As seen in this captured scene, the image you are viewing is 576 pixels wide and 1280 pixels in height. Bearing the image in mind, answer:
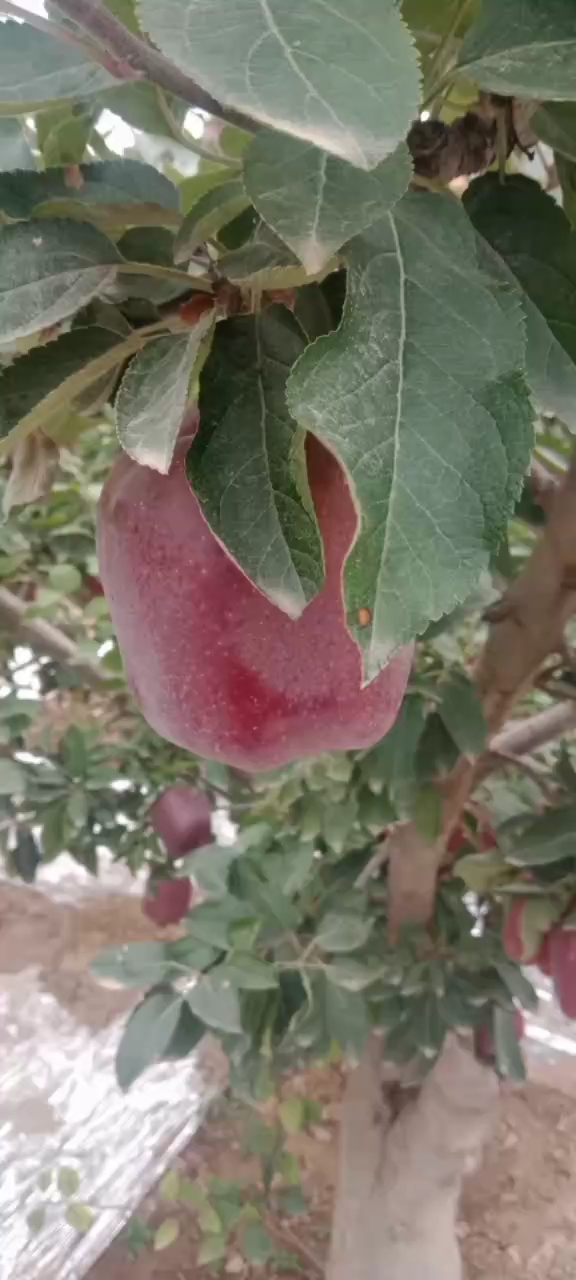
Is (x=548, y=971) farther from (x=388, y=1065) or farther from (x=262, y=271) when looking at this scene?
(x=262, y=271)

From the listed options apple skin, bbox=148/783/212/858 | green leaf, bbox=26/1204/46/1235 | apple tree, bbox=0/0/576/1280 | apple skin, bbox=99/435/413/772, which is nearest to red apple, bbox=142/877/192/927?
apple skin, bbox=148/783/212/858

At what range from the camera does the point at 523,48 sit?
0.21m

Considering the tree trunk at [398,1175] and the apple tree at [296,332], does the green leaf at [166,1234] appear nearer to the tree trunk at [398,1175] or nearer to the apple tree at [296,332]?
the tree trunk at [398,1175]

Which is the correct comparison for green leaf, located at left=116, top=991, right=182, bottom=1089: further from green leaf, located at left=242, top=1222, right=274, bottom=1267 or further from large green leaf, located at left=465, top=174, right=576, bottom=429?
large green leaf, located at left=465, top=174, right=576, bottom=429

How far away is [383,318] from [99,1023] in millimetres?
1388

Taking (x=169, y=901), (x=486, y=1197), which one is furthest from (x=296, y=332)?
(x=486, y=1197)

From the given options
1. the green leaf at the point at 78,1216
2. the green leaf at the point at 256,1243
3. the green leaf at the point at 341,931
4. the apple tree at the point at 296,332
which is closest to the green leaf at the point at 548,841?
the apple tree at the point at 296,332

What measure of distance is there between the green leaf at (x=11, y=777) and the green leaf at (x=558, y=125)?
2.04 feet

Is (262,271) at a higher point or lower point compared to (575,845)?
higher

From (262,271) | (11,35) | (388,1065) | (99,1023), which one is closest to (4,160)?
(11,35)

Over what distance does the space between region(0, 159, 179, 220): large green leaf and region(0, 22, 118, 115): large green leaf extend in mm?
18

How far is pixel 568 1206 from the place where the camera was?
1.25m

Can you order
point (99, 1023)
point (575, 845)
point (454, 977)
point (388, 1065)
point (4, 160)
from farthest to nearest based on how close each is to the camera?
point (99, 1023) < point (388, 1065) < point (454, 977) < point (575, 845) < point (4, 160)

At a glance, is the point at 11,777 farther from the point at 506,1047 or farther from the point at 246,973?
the point at 506,1047
